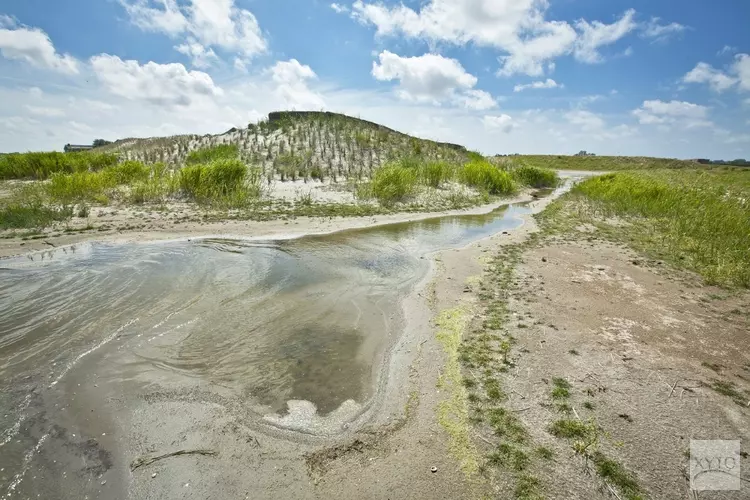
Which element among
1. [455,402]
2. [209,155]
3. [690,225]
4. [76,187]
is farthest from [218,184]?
[690,225]

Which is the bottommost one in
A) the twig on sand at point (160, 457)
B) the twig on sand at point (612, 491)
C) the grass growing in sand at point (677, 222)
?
the twig on sand at point (160, 457)

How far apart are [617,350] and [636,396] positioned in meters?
1.08

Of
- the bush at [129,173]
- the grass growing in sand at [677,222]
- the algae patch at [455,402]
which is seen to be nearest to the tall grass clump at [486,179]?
the grass growing in sand at [677,222]

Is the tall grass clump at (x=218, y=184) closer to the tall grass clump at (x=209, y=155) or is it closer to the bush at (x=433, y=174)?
the tall grass clump at (x=209, y=155)

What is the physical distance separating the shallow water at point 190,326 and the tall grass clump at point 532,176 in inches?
944

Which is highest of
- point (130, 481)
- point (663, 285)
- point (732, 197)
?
point (732, 197)

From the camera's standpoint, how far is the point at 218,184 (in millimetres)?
16266

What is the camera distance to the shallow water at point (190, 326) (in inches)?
167

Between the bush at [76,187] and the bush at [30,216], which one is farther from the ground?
the bush at [76,187]

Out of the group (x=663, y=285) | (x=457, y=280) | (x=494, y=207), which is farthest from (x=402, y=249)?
(x=494, y=207)

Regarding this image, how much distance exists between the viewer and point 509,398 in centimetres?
409

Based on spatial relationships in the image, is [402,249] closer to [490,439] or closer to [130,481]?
[490,439]

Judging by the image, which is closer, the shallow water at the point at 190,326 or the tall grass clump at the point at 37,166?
the shallow water at the point at 190,326

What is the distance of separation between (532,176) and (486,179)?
9166 millimetres
